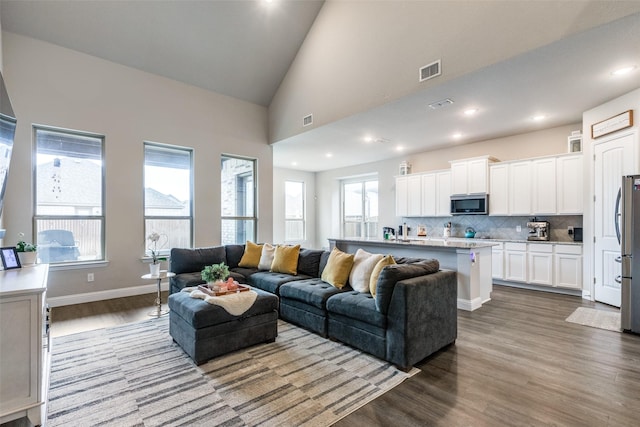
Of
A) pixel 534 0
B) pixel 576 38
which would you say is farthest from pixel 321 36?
pixel 576 38

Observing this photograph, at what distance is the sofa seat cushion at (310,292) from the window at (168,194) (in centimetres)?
304

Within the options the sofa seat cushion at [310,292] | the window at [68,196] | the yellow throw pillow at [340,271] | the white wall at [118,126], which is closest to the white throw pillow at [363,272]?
the yellow throw pillow at [340,271]

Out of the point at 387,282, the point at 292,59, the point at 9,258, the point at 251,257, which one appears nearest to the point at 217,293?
the point at 387,282

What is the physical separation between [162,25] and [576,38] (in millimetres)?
5367

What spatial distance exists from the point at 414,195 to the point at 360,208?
7.80ft

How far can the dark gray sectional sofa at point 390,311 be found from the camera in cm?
255

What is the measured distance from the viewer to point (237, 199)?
6691 mm

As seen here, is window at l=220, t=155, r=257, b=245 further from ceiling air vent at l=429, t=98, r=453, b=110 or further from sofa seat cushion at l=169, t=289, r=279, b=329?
ceiling air vent at l=429, t=98, r=453, b=110

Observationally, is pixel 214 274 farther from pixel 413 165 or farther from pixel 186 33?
pixel 413 165

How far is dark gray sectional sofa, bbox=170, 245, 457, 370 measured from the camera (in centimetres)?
255

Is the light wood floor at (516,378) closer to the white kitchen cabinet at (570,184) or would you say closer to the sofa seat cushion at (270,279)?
the sofa seat cushion at (270,279)

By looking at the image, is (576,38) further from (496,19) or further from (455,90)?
(455,90)

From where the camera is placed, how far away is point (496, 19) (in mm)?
3303

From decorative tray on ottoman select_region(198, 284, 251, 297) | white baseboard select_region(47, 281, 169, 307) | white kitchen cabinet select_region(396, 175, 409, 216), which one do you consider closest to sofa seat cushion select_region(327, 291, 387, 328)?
decorative tray on ottoman select_region(198, 284, 251, 297)
